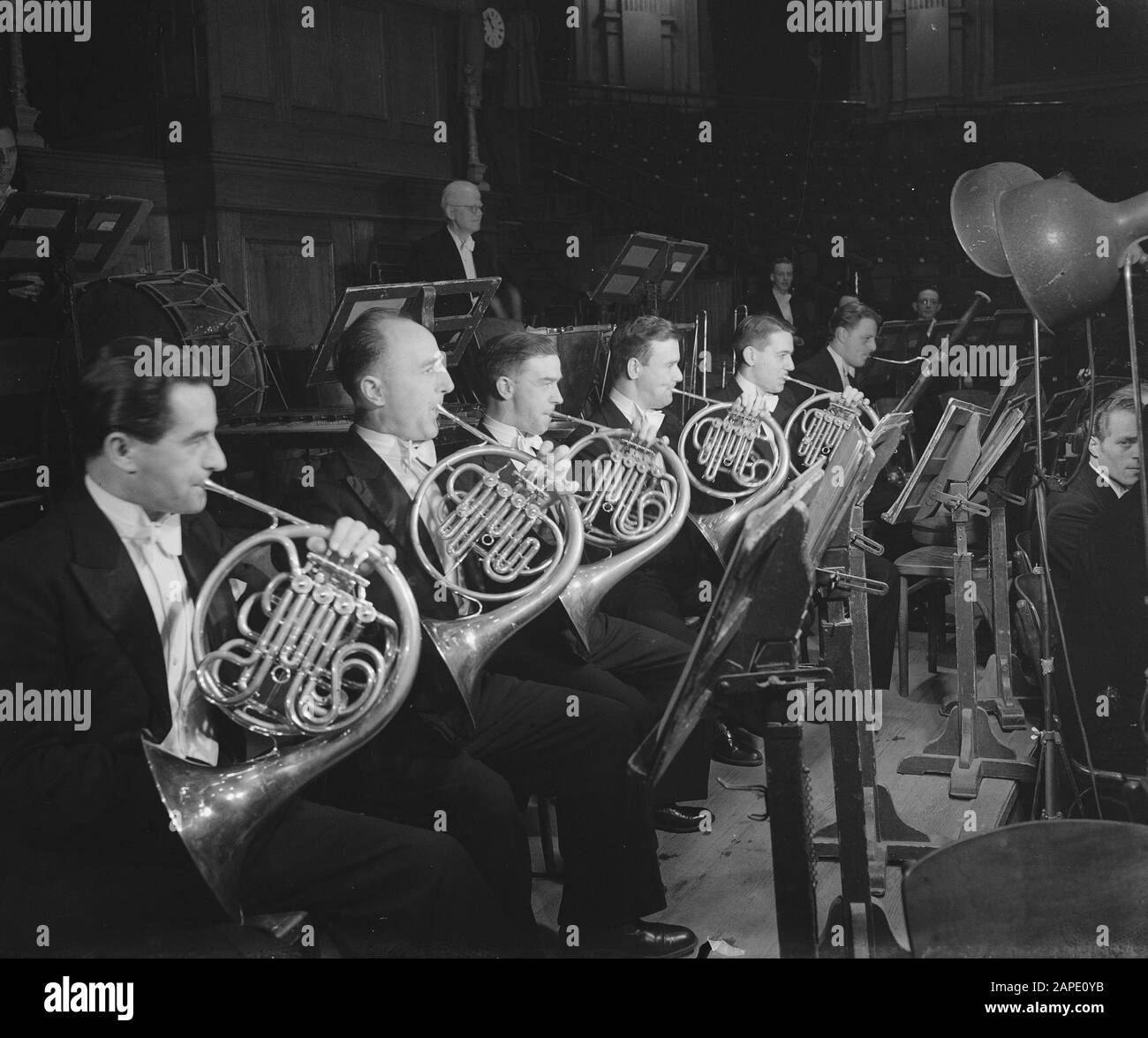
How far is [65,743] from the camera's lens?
1.92 meters

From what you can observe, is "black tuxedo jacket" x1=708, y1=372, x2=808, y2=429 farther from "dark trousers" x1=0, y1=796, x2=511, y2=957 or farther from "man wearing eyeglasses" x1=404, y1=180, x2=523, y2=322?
"dark trousers" x1=0, y1=796, x2=511, y2=957

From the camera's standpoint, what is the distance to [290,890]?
202 cm

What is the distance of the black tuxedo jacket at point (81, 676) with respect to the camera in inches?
73.6

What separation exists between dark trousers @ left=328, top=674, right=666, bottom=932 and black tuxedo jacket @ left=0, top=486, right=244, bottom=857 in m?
0.54

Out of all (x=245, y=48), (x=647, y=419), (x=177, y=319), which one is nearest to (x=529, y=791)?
(x=647, y=419)

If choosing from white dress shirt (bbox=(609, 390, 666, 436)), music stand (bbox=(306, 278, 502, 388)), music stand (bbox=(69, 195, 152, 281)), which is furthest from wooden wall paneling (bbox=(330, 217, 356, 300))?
white dress shirt (bbox=(609, 390, 666, 436))

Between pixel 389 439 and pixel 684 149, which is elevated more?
pixel 684 149

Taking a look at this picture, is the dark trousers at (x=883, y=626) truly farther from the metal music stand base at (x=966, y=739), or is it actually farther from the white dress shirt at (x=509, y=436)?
the white dress shirt at (x=509, y=436)

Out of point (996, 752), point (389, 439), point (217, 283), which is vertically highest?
point (217, 283)
